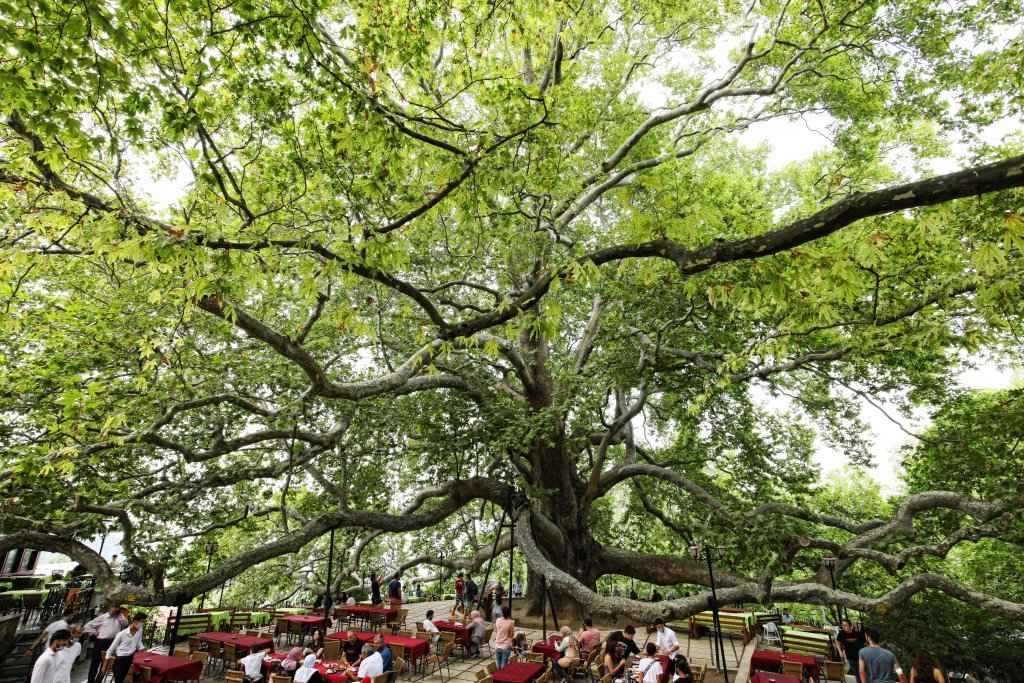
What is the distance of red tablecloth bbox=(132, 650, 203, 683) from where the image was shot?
727cm

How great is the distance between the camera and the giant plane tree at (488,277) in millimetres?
4562

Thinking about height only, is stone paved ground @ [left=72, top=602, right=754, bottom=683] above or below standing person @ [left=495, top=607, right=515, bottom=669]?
below

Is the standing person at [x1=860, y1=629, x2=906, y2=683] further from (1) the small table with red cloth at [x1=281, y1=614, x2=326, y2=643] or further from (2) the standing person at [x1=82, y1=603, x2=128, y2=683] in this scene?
(2) the standing person at [x1=82, y1=603, x2=128, y2=683]

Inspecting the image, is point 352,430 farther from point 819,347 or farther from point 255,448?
point 819,347

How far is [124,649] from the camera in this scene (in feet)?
23.9

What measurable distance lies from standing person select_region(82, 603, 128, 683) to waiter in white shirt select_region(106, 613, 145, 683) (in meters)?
0.61

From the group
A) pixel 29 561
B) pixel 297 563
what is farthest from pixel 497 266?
pixel 29 561

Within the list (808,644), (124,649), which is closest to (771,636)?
(808,644)

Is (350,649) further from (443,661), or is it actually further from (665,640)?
(665,640)

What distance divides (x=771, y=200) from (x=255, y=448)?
586 inches

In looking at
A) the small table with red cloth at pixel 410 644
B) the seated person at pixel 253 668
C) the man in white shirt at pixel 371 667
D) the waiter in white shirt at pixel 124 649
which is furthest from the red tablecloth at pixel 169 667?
the small table with red cloth at pixel 410 644

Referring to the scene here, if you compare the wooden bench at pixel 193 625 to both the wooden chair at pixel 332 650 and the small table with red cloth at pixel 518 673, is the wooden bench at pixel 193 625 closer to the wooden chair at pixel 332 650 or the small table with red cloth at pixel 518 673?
the wooden chair at pixel 332 650

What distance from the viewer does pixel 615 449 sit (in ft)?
52.1

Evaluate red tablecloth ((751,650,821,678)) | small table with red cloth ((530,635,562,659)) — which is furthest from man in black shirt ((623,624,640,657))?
red tablecloth ((751,650,821,678))
